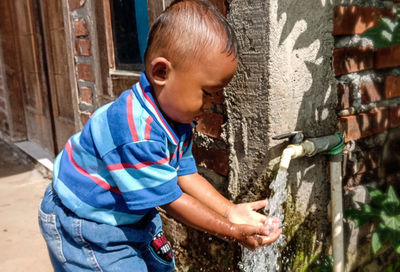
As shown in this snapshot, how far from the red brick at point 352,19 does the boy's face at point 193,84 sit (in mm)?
554

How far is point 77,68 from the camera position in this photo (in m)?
2.87

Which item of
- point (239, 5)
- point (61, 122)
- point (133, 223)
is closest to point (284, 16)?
point (239, 5)

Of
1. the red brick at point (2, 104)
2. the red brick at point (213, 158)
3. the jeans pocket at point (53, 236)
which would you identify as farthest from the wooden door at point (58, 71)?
the jeans pocket at point (53, 236)

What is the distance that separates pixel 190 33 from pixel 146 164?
40 centimetres

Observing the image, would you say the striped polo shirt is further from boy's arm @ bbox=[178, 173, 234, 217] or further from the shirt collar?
boy's arm @ bbox=[178, 173, 234, 217]

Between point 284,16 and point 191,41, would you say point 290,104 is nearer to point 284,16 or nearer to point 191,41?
point 284,16

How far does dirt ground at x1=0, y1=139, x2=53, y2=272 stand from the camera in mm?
2377

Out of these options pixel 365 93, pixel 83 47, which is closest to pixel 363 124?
pixel 365 93

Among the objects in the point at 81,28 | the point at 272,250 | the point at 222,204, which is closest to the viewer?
the point at 222,204

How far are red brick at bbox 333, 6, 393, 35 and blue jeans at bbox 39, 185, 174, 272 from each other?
3.44ft

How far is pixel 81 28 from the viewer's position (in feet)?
8.77

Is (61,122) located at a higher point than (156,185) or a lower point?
lower

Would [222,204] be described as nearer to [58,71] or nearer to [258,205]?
[258,205]

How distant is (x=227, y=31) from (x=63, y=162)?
2.38ft
